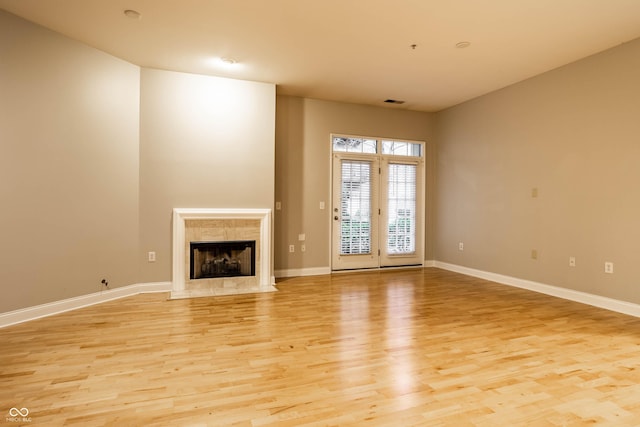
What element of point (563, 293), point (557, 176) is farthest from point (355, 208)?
point (563, 293)

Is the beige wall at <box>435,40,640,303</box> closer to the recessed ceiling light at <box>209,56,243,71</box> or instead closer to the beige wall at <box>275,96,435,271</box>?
the beige wall at <box>275,96,435,271</box>

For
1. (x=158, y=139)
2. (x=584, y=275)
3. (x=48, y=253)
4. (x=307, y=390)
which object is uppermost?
(x=158, y=139)

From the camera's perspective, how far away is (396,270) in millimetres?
5910

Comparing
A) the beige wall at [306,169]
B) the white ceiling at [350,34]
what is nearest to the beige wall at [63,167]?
the white ceiling at [350,34]

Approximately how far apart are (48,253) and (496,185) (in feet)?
19.0

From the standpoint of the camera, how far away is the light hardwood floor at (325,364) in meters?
1.80

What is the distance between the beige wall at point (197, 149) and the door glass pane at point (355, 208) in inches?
58.1

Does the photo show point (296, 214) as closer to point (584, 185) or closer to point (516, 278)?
point (516, 278)

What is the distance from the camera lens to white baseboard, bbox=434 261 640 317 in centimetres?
354

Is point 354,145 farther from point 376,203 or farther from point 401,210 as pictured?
point 401,210

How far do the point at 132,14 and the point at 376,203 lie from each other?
4.30 meters

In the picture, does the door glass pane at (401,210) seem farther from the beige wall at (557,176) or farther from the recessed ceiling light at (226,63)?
the recessed ceiling light at (226,63)

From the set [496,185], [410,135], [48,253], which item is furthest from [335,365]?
[410,135]

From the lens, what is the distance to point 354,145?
5836 millimetres
